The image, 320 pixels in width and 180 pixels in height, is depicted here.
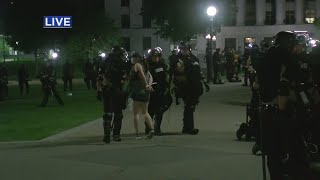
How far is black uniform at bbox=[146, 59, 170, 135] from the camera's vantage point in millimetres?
13609

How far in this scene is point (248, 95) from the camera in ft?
81.1

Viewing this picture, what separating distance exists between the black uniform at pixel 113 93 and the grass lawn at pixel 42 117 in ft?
6.44

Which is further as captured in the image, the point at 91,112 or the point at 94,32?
the point at 94,32

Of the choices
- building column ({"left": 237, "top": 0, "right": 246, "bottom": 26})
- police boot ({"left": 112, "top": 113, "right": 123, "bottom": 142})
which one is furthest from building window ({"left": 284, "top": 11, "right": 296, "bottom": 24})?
police boot ({"left": 112, "top": 113, "right": 123, "bottom": 142})

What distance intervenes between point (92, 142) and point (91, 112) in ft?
23.2

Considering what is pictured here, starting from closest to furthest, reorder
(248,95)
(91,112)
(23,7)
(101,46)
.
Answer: (91,112) → (248,95) → (101,46) → (23,7)

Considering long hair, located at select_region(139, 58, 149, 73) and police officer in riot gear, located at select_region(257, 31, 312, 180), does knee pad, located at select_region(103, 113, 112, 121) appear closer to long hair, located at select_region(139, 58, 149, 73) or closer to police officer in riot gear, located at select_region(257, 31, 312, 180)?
long hair, located at select_region(139, 58, 149, 73)

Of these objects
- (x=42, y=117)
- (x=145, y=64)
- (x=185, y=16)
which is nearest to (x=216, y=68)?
(x=42, y=117)

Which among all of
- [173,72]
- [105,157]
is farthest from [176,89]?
[105,157]

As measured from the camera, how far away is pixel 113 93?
1245 cm

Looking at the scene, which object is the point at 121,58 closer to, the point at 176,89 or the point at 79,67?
the point at 176,89

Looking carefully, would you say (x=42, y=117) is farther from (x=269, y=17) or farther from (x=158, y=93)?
(x=269, y=17)

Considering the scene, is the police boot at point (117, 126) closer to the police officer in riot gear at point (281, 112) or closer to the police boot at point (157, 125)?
the police boot at point (157, 125)

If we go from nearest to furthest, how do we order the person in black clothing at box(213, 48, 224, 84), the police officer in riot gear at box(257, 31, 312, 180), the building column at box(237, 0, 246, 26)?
1. the police officer in riot gear at box(257, 31, 312, 180)
2. the person in black clothing at box(213, 48, 224, 84)
3. the building column at box(237, 0, 246, 26)
